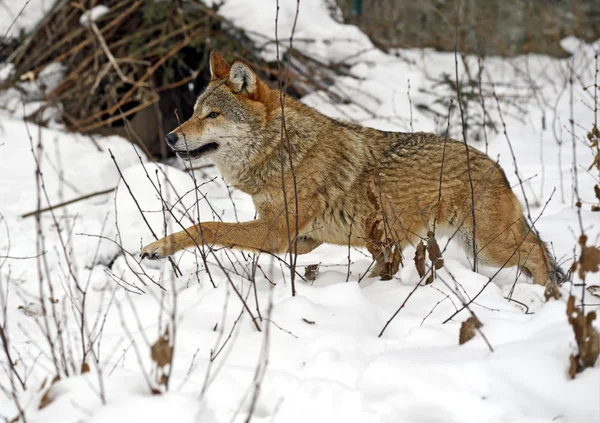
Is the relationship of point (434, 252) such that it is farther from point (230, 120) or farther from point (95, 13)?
point (95, 13)

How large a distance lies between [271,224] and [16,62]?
20.4 feet

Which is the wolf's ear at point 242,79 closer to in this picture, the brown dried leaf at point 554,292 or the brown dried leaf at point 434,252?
the brown dried leaf at point 434,252

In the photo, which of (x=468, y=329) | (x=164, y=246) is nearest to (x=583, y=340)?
(x=468, y=329)

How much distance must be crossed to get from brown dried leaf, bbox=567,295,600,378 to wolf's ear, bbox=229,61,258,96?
3174mm

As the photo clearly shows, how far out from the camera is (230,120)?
519 cm

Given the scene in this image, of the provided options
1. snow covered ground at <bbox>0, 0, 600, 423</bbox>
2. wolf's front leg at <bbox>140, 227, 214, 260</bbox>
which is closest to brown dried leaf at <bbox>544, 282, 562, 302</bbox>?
snow covered ground at <bbox>0, 0, 600, 423</bbox>

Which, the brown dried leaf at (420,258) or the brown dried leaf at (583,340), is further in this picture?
the brown dried leaf at (420,258)

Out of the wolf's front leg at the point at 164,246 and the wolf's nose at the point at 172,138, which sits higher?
the wolf's nose at the point at 172,138

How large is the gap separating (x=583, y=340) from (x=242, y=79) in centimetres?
331

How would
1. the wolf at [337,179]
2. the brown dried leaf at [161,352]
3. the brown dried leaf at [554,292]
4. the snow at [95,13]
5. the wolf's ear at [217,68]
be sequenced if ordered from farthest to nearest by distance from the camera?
the snow at [95,13], the wolf's ear at [217,68], the wolf at [337,179], the brown dried leaf at [554,292], the brown dried leaf at [161,352]

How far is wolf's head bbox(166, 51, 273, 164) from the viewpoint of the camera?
5145 millimetres

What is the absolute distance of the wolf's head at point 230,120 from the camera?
5145 mm

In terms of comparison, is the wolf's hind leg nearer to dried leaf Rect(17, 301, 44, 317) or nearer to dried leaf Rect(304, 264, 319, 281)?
dried leaf Rect(304, 264, 319, 281)

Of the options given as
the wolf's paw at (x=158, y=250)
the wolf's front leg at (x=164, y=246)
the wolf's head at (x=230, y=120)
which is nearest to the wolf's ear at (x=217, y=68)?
the wolf's head at (x=230, y=120)
